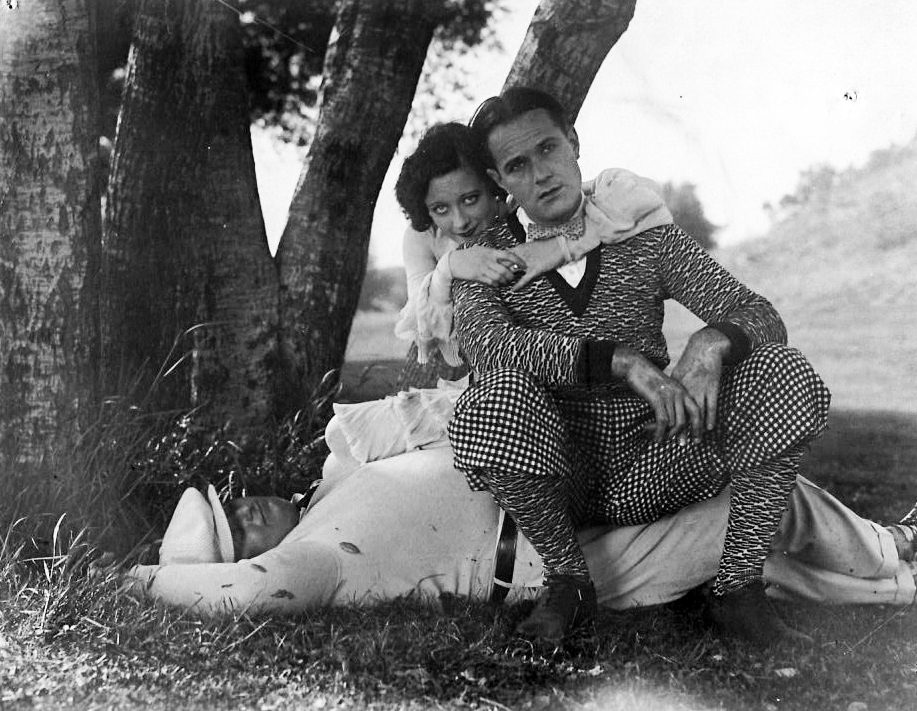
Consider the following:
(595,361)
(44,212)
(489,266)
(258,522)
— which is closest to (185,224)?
(44,212)

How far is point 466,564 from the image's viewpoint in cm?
359

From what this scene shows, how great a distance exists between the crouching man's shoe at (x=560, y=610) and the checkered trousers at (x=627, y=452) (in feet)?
0.16

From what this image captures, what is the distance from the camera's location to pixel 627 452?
343 cm

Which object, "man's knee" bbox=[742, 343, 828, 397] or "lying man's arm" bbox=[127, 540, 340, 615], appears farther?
"lying man's arm" bbox=[127, 540, 340, 615]

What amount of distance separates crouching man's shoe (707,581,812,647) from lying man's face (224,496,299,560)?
1.49 m

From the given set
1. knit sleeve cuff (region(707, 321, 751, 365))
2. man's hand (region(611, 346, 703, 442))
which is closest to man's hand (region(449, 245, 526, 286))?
man's hand (region(611, 346, 703, 442))

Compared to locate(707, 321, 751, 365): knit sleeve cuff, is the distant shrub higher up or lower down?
higher up

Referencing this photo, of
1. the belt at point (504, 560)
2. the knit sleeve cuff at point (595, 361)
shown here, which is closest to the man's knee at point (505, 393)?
the knit sleeve cuff at point (595, 361)

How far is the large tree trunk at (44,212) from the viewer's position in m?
3.73

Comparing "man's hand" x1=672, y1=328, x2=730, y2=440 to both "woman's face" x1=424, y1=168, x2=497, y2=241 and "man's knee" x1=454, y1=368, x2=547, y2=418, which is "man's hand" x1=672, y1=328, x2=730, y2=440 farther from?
"woman's face" x1=424, y1=168, x2=497, y2=241

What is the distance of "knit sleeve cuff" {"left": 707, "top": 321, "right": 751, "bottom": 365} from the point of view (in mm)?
3188

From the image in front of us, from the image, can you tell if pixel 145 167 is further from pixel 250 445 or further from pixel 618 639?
pixel 618 639

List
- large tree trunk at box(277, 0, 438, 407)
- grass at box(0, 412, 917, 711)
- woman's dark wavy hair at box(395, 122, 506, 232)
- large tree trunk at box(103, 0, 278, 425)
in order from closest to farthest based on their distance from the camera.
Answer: grass at box(0, 412, 917, 711) → woman's dark wavy hair at box(395, 122, 506, 232) → large tree trunk at box(103, 0, 278, 425) → large tree trunk at box(277, 0, 438, 407)

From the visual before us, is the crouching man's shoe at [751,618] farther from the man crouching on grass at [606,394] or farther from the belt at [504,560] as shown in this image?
the belt at [504,560]
